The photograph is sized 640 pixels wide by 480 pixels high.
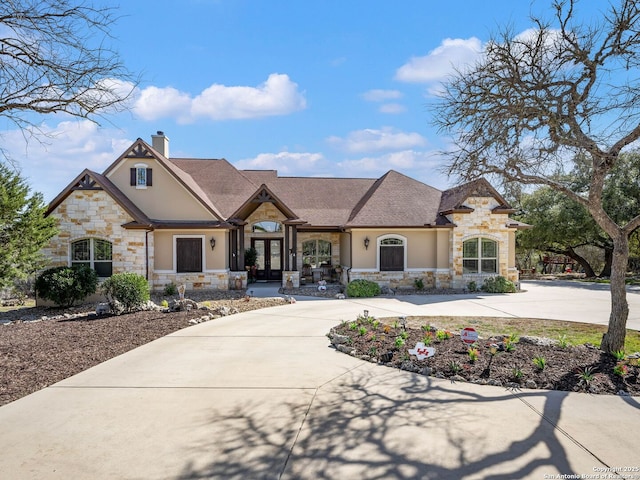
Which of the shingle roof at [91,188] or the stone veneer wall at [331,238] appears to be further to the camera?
the stone veneer wall at [331,238]

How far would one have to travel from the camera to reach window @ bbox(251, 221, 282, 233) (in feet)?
68.6

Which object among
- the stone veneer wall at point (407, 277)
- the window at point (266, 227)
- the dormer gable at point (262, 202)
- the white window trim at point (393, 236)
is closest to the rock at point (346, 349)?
the dormer gable at point (262, 202)

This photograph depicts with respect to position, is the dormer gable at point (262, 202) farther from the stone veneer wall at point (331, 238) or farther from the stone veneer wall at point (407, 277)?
the stone veneer wall at point (407, 277)

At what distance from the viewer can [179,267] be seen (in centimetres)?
1778

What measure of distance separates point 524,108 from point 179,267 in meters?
14.9

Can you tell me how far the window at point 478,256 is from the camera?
62.3ft

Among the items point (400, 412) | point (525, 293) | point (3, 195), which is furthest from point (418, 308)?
point (3, 195)

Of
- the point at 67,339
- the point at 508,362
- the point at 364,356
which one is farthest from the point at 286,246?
the point at 508,362

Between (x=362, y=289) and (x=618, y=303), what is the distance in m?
10.5

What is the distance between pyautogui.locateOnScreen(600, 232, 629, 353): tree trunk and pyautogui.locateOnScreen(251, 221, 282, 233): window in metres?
15.5

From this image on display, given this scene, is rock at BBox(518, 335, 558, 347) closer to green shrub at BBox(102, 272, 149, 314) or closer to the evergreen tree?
green shrub at BBox(102, 272, 149, 314)

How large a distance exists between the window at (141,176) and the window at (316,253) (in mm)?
8374

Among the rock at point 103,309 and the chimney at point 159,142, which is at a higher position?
the chimney at point 159,142

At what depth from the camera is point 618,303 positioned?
723 cm
